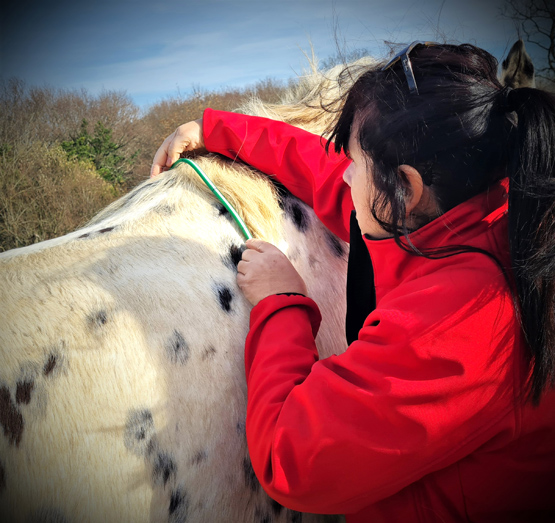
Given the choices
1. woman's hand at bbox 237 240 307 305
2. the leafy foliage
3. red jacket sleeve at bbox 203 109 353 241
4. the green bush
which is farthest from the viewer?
the leafy foliage

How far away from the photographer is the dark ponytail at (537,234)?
0.64m

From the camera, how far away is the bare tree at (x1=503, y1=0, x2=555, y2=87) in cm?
124

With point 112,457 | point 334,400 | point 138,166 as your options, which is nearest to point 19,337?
point 112,457

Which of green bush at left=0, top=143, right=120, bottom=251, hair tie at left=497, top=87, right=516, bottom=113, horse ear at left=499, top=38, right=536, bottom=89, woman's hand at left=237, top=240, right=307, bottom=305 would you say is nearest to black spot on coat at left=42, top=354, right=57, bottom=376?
woman's hand at left=237, top=240, right=307, bottom=305

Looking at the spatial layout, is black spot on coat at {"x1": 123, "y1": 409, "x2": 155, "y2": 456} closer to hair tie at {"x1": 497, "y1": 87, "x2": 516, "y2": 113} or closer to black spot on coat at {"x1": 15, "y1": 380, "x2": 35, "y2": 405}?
black spot on coat at {"x1": 15, "y1": 380, "x2": 35, "y2": 405}

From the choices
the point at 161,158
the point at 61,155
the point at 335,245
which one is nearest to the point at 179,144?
the point at 161,158

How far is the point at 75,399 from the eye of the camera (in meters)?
0.77

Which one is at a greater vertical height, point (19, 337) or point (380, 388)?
point (19, 337)

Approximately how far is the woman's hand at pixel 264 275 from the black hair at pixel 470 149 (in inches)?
11.3

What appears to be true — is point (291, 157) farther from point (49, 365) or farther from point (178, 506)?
point (178, 506)

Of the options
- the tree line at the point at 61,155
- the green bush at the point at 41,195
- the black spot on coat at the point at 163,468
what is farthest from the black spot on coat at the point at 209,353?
the green bush at the point at 41,195

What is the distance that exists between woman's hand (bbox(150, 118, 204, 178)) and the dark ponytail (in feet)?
3.36

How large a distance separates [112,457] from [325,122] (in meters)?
1.33

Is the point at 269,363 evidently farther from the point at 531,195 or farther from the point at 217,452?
the point at 531,195
